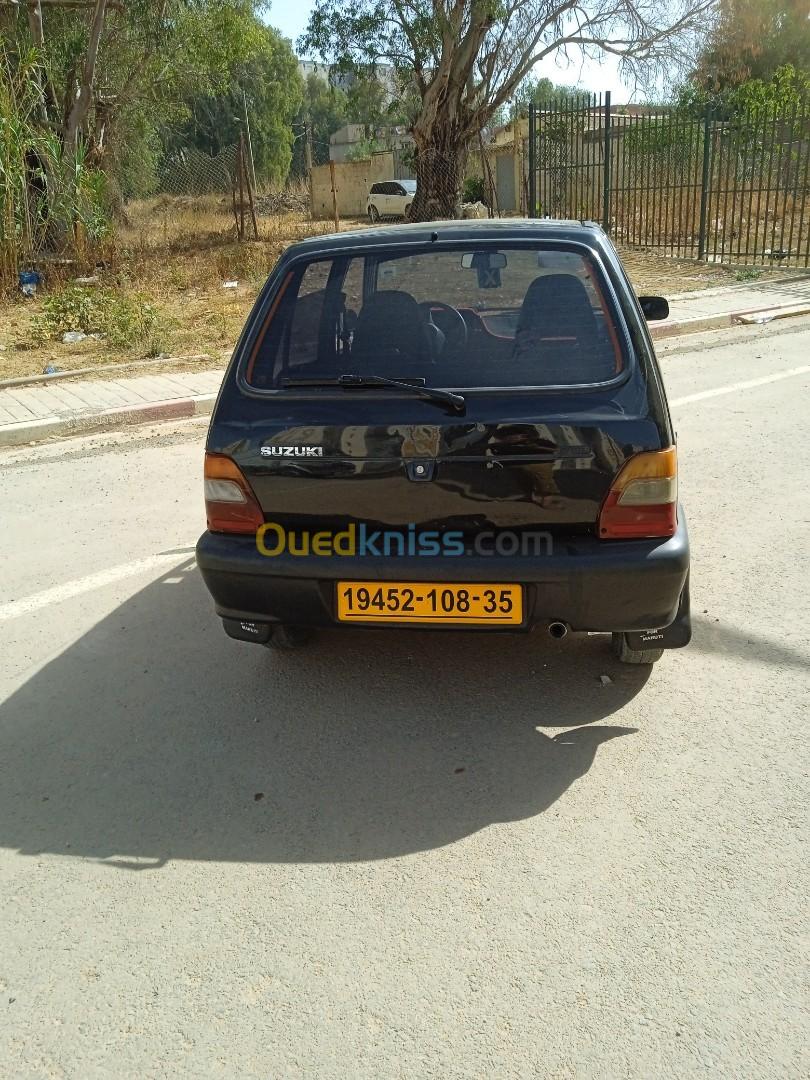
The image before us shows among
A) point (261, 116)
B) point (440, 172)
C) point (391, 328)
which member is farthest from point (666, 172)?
point (261, 116)

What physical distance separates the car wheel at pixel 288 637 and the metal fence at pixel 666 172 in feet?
49.6

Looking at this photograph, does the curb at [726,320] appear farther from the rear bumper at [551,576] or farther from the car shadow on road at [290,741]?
the rear bumper at [551,576]

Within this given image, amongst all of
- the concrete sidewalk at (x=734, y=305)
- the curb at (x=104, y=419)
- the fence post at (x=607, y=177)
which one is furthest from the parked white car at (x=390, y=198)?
the curb at (x=104, y=419)

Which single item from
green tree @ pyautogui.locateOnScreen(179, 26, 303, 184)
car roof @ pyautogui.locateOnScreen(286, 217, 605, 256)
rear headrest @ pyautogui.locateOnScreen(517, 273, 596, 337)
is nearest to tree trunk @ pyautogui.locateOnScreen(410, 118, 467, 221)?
car roof @ pyautogui.locateOnScreen(286, 217, 605, 256)

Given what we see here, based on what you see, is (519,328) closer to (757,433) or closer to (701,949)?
(701,949)

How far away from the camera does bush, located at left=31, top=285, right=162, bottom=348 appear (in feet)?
36.9

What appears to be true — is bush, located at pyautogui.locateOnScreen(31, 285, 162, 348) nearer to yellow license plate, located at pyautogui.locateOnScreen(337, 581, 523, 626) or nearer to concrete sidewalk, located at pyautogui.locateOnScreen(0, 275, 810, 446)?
concrete sidewalk, located at pyautogui.locateOnScreen(0, 275, 810, 446)

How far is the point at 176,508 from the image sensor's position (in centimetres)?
586

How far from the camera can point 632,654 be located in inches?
140

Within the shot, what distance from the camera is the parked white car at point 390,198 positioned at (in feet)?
105

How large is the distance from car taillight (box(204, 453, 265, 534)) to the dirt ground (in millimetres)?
7090

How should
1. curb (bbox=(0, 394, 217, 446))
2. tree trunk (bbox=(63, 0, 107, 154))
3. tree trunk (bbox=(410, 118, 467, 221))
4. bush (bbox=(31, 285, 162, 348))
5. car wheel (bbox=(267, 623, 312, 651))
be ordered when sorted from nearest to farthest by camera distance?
car wheel (bbox=(267, 623, 312, 651)) < curb (bbox=(0, 394, 217, 446)) < bush (bbox=(31, 285, 162, 348)) < tree trunk (bbox=(63, 0, 107, 154)) < tree trunk (bbox=(410, 118, 467, 221))

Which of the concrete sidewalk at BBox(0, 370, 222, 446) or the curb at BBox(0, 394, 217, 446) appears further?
the concrete sidewalk at BBox(0, 370, 222, 446)

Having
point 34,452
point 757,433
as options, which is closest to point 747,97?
point 757,433
